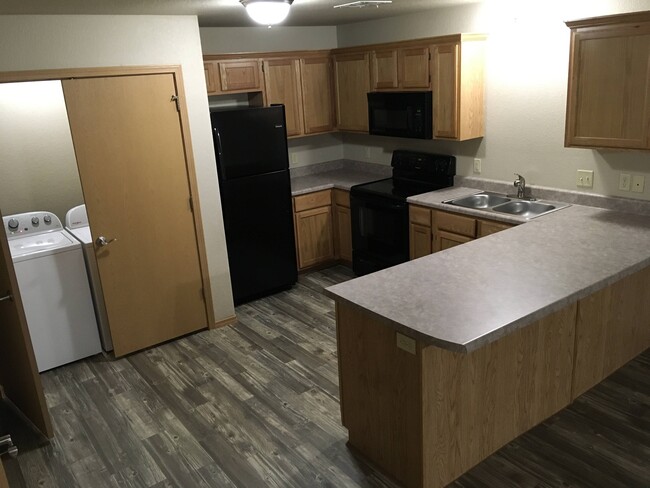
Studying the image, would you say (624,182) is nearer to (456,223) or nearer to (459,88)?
(456,223)

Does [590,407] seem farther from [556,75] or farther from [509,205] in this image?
[556,75]

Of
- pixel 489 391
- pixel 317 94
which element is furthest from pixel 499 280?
pixel 317 94

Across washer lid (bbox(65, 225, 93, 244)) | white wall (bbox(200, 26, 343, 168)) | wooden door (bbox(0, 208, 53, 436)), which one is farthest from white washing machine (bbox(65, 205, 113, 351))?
white wall (bbox(200, 26, 343, 168))

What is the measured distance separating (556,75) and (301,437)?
287cm

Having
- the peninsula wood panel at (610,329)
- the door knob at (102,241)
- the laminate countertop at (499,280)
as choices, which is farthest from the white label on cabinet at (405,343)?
the door knob at (102,241)

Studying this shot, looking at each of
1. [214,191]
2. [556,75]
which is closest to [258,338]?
[214,191]

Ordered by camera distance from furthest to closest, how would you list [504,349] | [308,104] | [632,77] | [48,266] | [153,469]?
[308,104] < [48,266] < [632,77] < [153,469] < [504,349]

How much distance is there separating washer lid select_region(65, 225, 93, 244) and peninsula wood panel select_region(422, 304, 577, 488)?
2.64 m

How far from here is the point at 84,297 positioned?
3859 mm

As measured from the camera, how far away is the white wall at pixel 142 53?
3242 mm

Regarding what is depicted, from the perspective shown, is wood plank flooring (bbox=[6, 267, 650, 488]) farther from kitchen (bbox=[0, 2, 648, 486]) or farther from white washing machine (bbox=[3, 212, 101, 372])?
kitchen (bbox=[0, 2, 648, 486])

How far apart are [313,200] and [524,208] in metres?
1.89

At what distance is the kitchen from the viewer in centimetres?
335

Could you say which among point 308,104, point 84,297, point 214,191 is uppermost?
point 308,104
